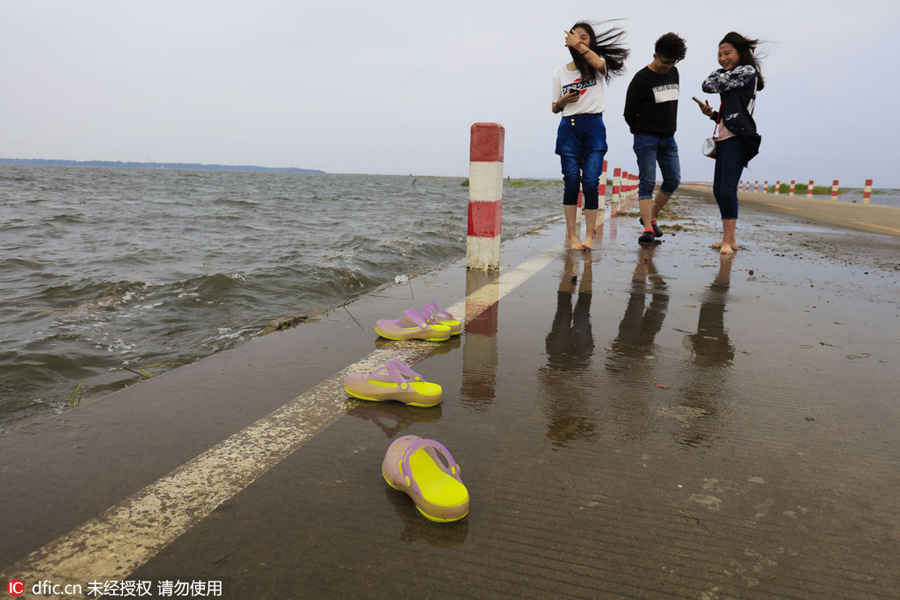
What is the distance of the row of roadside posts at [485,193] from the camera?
463 centimetres

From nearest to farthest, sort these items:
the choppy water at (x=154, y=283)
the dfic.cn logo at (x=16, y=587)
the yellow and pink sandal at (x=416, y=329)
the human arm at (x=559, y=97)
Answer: the dfic.cn logo at (x=16, y=587)
the yellow and pink sandal at (x=416, y=329)
the choppy water at (x=154, y=283)
the human arm at (x=559, y=97)

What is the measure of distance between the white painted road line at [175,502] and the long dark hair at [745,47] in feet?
17.5

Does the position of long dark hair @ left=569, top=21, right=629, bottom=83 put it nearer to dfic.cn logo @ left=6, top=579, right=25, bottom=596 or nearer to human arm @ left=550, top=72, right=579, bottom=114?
human arm @ left=550, top=72, right=579, bottom=114

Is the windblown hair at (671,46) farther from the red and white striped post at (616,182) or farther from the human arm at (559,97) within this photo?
the red and white striped post at (616,182)

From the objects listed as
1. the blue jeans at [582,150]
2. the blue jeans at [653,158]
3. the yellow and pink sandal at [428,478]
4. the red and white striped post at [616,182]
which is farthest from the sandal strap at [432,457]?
the red and white striped post at [616,182]

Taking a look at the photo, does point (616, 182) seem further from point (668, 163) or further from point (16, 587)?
point (16, 587)

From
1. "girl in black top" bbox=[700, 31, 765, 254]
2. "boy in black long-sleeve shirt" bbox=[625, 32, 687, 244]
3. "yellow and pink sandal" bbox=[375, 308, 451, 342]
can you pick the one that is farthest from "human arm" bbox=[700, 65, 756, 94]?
"yellow and pink sandal" bbox=[375, 308, 451, 342]

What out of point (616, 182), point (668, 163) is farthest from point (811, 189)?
point (668, 163)

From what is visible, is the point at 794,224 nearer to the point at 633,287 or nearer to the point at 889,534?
the point at 633,287

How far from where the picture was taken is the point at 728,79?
218 inches

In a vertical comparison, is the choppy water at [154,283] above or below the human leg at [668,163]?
below

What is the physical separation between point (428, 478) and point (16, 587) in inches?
33.9

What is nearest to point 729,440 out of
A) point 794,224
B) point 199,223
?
point 794,224

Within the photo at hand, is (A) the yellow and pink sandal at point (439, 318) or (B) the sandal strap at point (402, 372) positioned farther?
(A) the yellow and pink sandal at point (439, 318)
